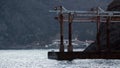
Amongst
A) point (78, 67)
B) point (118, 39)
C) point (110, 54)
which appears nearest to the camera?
point (110, 54)

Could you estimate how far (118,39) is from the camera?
19000 centimetres

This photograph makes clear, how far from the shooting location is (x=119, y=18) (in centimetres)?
15425

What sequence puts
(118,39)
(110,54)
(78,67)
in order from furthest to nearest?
1. (118,39)
2. (78,67)
3. (110,54)

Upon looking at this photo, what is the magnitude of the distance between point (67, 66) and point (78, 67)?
4609 mm

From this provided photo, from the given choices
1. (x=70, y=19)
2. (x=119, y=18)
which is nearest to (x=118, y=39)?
(x=119, y=18)

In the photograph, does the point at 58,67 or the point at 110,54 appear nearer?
the point at 110,54

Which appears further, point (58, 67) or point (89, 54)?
point (58, 67)

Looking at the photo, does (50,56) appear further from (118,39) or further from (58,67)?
(118,39)

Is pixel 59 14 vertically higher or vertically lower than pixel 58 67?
higher

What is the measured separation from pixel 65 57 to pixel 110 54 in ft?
34.5

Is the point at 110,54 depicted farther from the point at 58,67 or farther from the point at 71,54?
the point at 58,67

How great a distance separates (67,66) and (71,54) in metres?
11.4

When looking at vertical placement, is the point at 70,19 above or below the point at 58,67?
above

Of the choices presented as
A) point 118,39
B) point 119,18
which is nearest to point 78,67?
point 119,18
